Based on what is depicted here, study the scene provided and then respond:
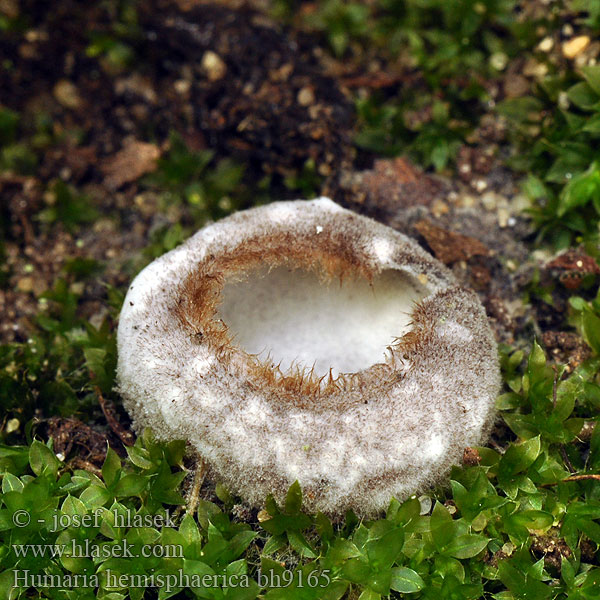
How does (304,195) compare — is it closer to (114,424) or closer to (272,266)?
(272,266)

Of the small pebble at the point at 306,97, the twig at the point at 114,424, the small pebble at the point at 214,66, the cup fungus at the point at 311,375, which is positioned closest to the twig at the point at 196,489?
the cup fungus at the point at 311,375

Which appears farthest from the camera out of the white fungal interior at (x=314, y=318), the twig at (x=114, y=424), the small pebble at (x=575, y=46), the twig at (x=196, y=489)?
the small pebble at (x=575, y=46)

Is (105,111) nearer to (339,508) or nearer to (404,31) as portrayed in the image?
(404,31)

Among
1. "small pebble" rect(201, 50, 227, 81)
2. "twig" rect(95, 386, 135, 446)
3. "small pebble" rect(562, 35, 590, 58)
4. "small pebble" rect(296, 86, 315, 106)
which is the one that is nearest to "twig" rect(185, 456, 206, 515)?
"twig" rect(95, 386, 135, 446)

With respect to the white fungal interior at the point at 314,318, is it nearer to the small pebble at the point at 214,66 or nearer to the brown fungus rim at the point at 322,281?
the brown fungus rim at the point at 322,281

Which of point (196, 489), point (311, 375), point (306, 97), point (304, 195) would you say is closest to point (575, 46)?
point (306, 97)

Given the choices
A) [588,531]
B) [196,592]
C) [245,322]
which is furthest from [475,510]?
[245,322]

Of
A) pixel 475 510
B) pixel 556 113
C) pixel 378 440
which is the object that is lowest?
pixel 475 510
